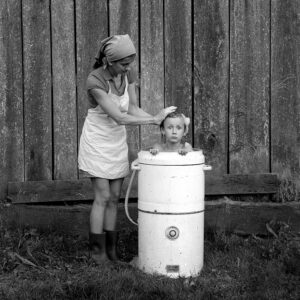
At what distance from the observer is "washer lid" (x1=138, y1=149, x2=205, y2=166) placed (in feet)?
15.6

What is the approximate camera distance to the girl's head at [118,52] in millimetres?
4809

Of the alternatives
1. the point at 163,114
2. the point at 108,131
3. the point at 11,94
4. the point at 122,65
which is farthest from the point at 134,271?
the point at 11,94

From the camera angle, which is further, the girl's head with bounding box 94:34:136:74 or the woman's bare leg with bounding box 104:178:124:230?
the woman's bare leg with bounding box 104:178:124:230

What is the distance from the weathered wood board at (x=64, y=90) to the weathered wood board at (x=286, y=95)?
1.58 meters

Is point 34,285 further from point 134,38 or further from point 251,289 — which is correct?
point 134,38

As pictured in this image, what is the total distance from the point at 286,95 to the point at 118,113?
158 cm

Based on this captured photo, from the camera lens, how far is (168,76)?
18.6 feet

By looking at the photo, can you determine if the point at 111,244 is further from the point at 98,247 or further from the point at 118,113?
the point at 118,113

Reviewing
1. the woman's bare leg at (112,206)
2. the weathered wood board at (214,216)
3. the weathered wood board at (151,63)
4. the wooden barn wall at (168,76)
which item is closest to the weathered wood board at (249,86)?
the wooden barn wall at (168,76)

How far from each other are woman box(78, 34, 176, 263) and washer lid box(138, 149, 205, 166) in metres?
0.24

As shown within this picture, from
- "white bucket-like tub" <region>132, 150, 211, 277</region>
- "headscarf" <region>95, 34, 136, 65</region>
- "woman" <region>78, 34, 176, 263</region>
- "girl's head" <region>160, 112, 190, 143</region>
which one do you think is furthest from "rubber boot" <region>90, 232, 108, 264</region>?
"headscarf" <region>95, 34, 136, 65</region>

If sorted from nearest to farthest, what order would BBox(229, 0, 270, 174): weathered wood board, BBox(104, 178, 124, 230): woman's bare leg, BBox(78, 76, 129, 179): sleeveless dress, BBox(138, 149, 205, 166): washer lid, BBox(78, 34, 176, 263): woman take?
BBox(138, 149, 205, 166): washer lid, BBox(78, 34, 176, 263): woman, BBox(78, 76, 129, 179): sleeveless dress, BBox(104, 178, 124, 230): woman's bare leg, BBox(229, 0, 270, 174): weathered wood board

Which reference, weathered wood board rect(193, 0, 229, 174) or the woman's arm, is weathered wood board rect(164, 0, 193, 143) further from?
the woman's arm

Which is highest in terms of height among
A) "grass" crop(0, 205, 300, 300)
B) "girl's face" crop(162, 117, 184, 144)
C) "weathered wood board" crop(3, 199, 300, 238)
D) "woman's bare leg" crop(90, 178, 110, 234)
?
"girl's face" crop(162, 117, 184, 144)
